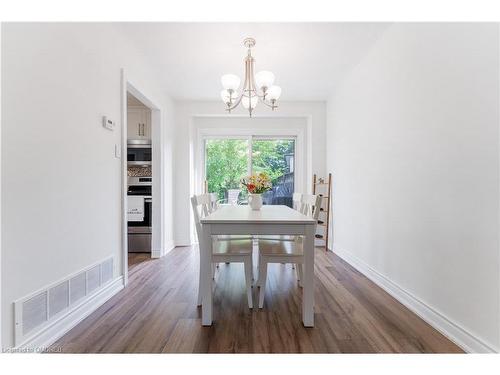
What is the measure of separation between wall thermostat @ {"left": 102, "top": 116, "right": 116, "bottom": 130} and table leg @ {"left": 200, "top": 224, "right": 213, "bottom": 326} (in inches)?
50.1

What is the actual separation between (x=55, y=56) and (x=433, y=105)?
255cm

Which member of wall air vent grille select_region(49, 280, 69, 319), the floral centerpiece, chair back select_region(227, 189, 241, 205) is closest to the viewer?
A: wall air vent grille select_region(49, 280, 69, 319)

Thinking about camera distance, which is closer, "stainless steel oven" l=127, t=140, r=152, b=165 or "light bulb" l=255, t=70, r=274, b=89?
"light bulb" l=255, t=70, r=274, b=89

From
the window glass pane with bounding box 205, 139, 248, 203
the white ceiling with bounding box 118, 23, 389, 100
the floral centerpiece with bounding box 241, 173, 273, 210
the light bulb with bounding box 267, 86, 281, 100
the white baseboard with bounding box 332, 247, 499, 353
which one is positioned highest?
the white ceiling with bounding box 118, 23, 389, 100

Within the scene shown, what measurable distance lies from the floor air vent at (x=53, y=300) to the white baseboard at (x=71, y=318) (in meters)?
0.03

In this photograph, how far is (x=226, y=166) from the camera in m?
4.90

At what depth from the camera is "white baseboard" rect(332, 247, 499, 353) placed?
149 cm

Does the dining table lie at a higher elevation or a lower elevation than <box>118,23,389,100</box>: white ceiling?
lower

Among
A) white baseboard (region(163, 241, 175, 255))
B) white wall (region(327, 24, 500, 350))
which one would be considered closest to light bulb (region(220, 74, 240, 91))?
white wall (region(327, 24, 500, 350))

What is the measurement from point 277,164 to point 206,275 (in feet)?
11.1

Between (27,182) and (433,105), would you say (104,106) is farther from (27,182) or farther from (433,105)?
(433,105)

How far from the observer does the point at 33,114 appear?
1484 millimetres

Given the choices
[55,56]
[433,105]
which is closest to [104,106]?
[55,56]

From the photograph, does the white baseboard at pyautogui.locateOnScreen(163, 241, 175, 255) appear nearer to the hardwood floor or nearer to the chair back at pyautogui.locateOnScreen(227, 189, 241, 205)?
the hardwood floor
